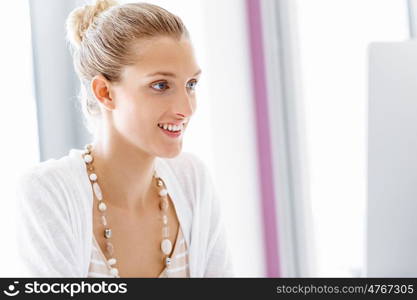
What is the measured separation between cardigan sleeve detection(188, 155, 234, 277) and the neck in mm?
174

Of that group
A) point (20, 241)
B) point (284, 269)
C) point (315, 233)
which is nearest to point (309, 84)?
point (315, 233)

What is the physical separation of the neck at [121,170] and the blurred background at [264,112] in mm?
414

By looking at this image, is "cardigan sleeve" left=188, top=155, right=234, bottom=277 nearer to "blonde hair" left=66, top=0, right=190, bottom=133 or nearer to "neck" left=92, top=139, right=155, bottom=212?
"neck" left=92, top=139, right=155, bottom=212

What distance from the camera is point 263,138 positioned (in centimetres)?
227

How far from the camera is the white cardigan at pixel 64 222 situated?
1223mm

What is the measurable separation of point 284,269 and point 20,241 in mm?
1207

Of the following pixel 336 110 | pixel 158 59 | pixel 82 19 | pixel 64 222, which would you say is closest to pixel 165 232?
pixel 64 222

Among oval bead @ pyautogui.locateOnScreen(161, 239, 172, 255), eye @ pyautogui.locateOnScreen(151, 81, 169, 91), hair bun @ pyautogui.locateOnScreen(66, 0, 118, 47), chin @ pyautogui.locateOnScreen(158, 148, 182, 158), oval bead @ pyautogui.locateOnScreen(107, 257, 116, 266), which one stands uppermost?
hair bun @ pyautogui.locateOnScreen(66, 0, 118, 47)

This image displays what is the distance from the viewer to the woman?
1.24m

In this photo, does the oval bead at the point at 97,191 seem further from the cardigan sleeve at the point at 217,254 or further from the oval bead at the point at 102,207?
the cardigan sleeve at the point at 217,254

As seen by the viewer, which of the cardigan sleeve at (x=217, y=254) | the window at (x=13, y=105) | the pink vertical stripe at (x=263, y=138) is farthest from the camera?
the pink vertical stripe at (x=263, y=138)

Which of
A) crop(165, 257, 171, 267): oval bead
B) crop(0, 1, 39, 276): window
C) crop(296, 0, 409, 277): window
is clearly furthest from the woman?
crop(296, 0, 409, 277): window

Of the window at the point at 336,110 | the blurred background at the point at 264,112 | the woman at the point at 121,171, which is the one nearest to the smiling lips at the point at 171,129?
the woman at the point at 121,171

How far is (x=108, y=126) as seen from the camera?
1363 millimetres
